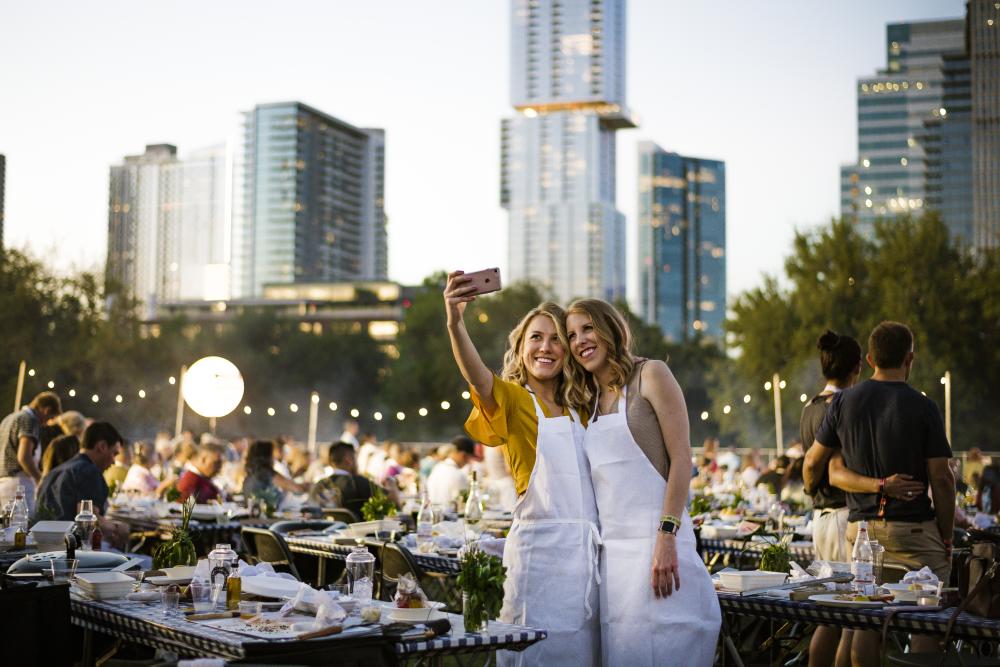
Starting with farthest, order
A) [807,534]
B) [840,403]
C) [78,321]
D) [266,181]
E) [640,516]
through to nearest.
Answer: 1. [266,181]
2. [78,321]
3. [807,534]
4. [840,403]
5. [640,516]

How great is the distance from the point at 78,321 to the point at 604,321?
46.1m

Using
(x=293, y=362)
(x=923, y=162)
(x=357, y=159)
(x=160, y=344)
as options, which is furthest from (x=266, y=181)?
(x=160, y=344)

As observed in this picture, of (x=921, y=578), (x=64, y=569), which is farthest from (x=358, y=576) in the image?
(x=921, y=578)

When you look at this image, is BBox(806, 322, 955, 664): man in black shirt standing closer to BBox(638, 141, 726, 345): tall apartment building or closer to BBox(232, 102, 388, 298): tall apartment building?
BBox(232, 102, 388, 298): tall apartment building

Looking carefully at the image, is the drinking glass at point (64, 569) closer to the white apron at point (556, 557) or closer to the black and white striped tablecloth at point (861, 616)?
the white apron at point (556, 557)

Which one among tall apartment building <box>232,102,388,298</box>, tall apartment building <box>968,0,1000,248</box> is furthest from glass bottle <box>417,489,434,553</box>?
tall apartment building <box>232,102,388,298</box>

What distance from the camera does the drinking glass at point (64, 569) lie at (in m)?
4.86

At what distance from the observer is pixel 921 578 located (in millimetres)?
4758

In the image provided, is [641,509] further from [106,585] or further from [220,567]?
[106,585]

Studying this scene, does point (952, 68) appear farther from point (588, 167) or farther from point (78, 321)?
point (78, 321)

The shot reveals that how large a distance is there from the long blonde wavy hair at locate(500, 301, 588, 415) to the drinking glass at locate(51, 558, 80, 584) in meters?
1.86

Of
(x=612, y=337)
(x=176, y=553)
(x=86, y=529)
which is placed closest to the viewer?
(x=612, y=337)

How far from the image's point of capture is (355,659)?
3668mm

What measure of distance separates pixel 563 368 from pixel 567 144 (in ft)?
551
